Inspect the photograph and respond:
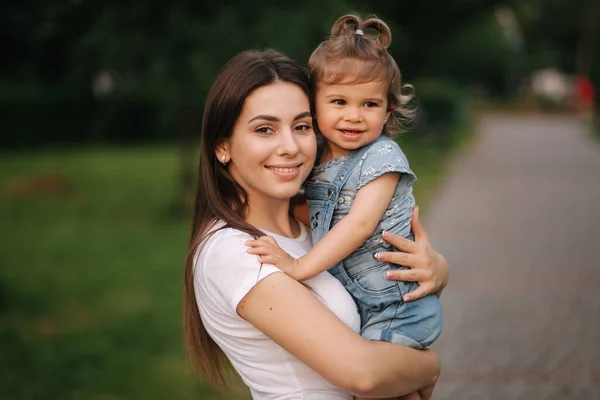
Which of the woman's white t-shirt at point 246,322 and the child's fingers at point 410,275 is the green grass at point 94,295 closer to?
the woman's white t-shirt at point 246,322

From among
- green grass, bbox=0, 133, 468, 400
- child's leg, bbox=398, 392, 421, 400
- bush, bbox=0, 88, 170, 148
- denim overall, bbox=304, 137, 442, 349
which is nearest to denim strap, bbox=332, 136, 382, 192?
denim overall, bbox=304, 137, 442, 349

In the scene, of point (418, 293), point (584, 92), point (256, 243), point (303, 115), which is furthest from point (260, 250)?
point (584, 92)

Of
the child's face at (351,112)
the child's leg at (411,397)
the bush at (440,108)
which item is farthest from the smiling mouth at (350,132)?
the bush at (440,108)

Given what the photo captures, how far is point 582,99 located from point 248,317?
47049mm

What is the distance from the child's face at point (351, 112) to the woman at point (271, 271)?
0.10 m

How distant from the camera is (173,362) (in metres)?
5.78

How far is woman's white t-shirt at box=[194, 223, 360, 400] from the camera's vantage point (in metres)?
2.01

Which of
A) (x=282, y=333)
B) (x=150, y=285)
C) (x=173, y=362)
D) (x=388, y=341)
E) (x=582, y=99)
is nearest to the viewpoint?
(x=282, y=333)

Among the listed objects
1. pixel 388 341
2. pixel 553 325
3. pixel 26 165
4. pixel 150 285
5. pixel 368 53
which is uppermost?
pixel 368 53

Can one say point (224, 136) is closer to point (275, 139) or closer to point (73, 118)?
point (275, 139)

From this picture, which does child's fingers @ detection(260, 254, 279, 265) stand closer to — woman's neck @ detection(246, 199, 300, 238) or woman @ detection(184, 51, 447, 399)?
woman @ detection(184, 51, 447, 399)

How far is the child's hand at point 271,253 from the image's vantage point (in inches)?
79.3

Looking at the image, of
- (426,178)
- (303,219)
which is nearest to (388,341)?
(303,219)

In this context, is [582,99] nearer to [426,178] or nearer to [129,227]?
[426,178]
